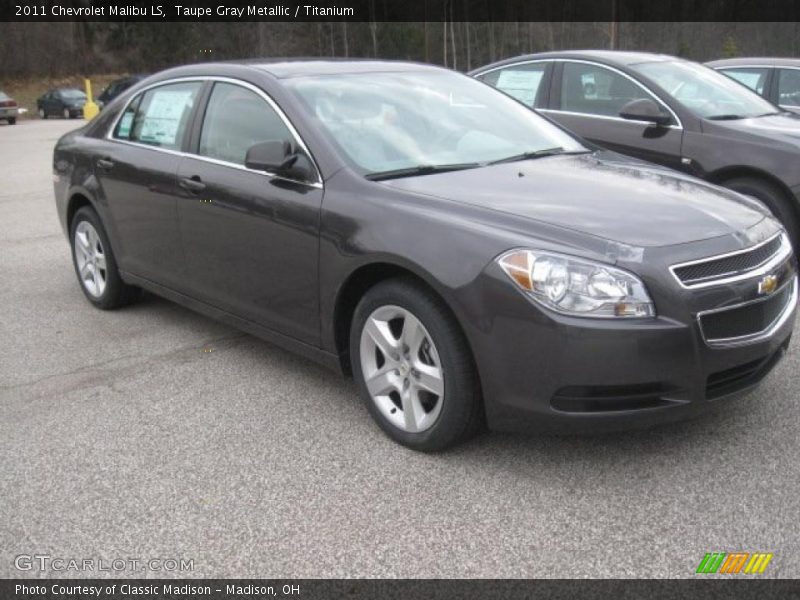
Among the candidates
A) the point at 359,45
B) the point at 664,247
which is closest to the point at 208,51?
the point at 359,45

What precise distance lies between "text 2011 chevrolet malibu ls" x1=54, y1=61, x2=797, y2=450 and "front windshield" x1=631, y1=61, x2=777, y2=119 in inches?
97.7

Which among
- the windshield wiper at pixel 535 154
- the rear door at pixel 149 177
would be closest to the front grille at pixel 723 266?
Answer: the windshield wiper at pixel 535 154

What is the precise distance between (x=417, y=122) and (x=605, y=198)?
1.12 meters

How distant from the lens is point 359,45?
5384 centimetres

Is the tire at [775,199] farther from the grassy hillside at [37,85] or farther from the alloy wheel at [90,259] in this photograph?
the grassy hillside at [37,85]

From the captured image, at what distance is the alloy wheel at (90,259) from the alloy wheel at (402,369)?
106 inches

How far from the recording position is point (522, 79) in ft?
25.2

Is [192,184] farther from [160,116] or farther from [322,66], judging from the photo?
[322,66]

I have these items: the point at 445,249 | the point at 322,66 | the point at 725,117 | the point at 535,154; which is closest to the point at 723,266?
the point at 445,249

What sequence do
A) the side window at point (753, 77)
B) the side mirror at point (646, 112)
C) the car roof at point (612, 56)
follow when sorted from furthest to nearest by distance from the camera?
the side window at point (753, 77), the car roof at point (612, 56), the side mirror at point (646, 112)

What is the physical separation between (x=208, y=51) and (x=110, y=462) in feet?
187

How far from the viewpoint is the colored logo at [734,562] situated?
8.83 feet

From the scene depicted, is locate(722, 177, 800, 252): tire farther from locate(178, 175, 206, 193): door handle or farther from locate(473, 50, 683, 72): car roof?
locate(178, 175, 206, 193): door handle
